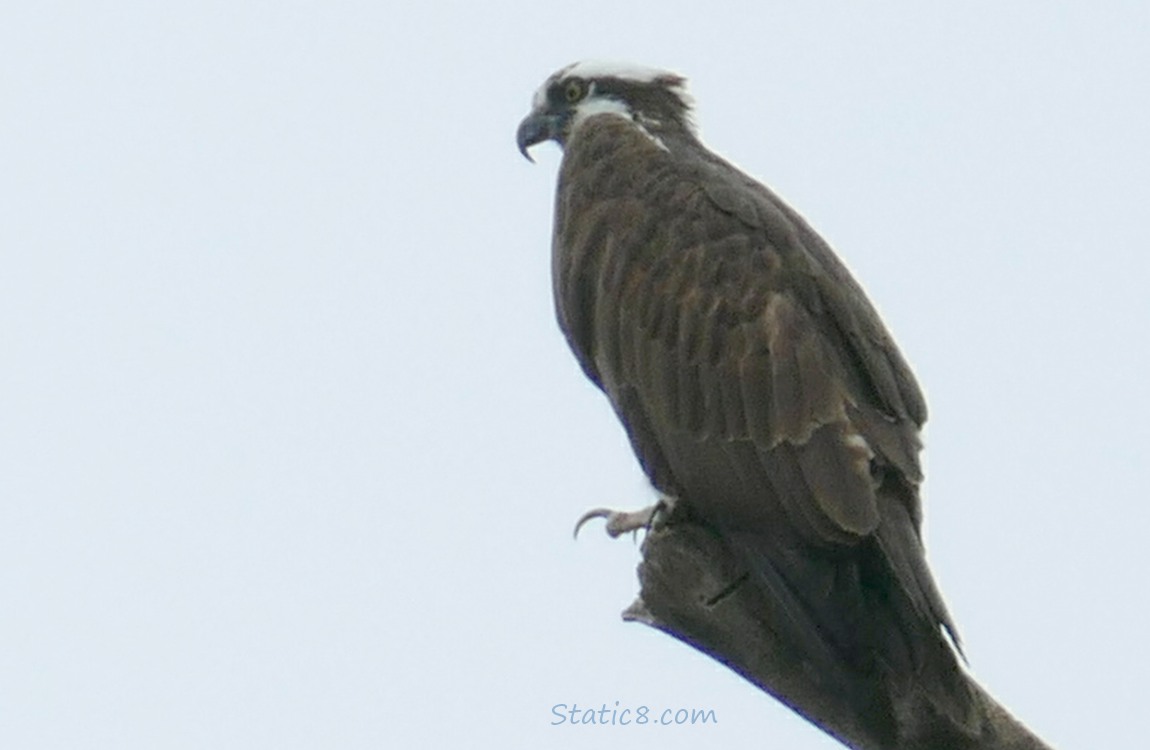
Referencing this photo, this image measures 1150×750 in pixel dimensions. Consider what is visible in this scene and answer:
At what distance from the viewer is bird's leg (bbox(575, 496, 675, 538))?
730 cm

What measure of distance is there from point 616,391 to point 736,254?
653 mm

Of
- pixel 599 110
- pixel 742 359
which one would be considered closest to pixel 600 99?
pixel 599 110

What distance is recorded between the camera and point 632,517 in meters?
7.51

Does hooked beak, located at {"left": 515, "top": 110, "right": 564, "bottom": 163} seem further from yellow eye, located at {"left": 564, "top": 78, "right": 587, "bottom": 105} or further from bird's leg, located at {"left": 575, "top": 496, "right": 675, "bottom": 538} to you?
bird's leg, located at {"left": 575, "top": 496, "right": 675, "bottom": 538}

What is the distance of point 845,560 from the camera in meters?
6.59

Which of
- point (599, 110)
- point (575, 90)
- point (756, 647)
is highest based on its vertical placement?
point (575, 90)

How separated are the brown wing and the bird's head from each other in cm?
58

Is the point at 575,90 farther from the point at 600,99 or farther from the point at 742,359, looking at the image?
the point at 742,359

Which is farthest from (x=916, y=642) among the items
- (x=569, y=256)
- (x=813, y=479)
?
(x=569, y=256)

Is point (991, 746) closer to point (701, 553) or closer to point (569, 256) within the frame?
point (701, 553)

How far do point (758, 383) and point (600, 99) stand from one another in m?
2.22

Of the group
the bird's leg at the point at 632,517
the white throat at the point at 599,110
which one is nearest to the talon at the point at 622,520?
the bird's leg at the point at 632,517

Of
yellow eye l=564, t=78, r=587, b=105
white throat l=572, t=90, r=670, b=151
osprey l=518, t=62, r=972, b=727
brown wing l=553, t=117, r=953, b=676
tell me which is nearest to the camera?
osprey l=518, t=62, r=972, b=727

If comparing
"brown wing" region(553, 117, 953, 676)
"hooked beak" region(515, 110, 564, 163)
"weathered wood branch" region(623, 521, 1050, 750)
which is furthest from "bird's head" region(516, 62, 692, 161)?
"weathered wood branch" region(623, 521, 1050, 750)
